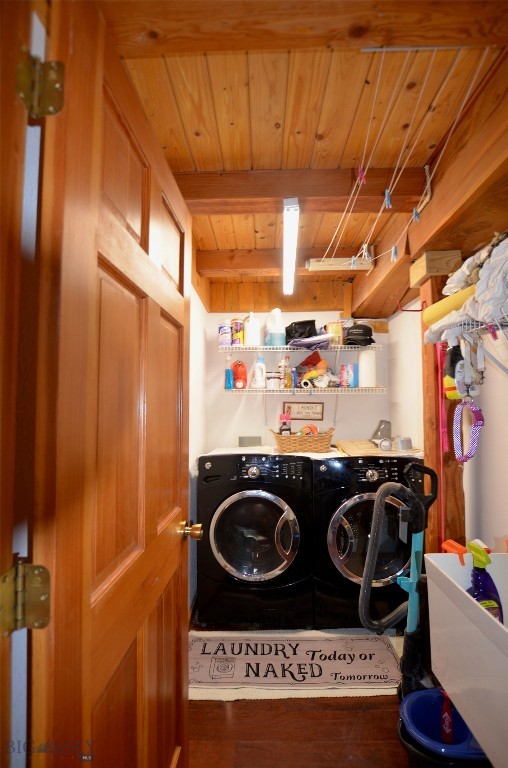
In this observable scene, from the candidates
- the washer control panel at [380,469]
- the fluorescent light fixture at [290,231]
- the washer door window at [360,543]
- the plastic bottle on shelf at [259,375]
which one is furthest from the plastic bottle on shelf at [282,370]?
the washer door window at [360,543]

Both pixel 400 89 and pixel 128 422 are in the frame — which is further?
pixel 400 89

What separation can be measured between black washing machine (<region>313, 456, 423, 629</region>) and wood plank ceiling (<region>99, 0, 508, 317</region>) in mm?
1210

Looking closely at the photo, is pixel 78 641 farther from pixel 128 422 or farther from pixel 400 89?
pixel 400 89

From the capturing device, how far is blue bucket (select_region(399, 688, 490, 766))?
1.19 metres

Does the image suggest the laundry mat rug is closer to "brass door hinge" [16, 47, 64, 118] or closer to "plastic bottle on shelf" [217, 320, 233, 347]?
"plastic bottle on shelf" [217, 320, 233, 347]

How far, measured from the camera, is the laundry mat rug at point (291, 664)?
188 centimetres

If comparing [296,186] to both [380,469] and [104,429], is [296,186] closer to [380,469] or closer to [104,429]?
[104,429]

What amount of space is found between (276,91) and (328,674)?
8.78 feet

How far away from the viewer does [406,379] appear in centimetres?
285

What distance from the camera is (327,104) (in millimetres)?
1379

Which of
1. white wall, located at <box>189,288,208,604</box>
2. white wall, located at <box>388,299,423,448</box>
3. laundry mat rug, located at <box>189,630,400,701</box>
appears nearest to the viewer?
laundry mat rug, located at <box>189,630,400,701</box>

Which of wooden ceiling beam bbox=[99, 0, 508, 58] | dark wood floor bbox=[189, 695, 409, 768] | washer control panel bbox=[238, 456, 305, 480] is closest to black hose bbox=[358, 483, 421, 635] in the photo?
dark wood floor bbox=[189, 695, 409, 768]

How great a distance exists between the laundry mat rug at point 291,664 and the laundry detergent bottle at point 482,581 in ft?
3.38

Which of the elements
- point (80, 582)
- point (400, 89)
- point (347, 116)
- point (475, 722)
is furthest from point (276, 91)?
point (475, 722)
